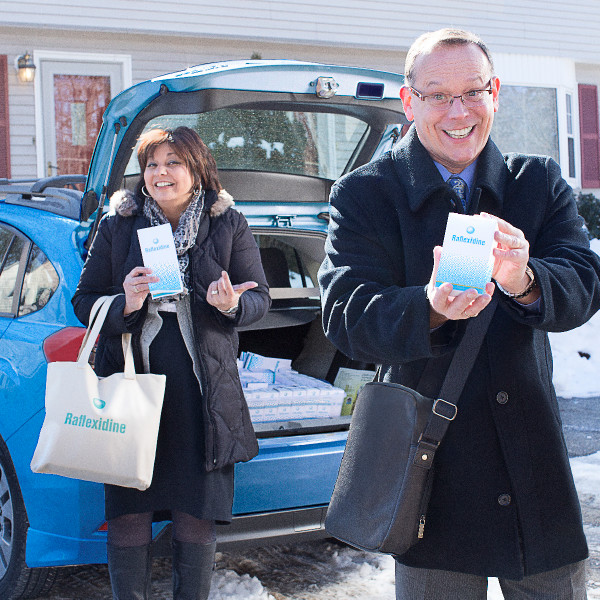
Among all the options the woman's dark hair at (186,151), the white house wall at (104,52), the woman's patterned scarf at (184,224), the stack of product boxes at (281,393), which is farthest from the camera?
the white house wall at (104,52)

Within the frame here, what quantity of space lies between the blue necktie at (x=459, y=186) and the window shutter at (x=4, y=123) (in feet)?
32.4

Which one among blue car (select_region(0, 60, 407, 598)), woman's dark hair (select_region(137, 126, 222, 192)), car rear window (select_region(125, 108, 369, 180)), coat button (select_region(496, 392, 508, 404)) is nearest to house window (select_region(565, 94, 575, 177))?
car rear window (select_region(125, 108, 369, 180))

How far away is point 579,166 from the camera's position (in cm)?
1541

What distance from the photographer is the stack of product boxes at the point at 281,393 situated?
3.64 metres

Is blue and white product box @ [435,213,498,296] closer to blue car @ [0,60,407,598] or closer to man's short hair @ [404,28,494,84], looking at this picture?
man's short hair @ [404,28,494,84]

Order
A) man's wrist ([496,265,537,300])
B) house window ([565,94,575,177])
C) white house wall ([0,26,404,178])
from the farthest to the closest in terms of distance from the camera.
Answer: house window ([565,94,575,177]) < white house wall ([0,26,404,178]) < man's wrist ([496,265,537,300])

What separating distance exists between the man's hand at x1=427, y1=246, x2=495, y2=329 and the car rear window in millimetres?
2446

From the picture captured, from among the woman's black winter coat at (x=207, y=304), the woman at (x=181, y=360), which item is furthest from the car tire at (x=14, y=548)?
the woman's black winter coat at (x=207, y=304)

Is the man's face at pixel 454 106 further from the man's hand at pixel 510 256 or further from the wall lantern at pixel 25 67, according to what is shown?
the wall lantern at pixel 25 67

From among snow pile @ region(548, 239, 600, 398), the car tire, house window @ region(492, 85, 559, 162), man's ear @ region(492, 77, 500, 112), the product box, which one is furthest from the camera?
house window @ region(492, 85, 559, 162)

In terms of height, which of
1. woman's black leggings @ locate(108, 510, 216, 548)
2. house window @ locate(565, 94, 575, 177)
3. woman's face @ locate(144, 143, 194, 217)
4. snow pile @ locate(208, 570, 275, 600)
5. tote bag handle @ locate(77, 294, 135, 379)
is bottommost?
snow pile @ locate(208, 570, 275, 600)

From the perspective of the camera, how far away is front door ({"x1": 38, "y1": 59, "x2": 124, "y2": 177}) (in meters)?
11.0

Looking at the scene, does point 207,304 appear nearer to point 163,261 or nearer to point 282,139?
point 163,261

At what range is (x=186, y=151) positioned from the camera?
3037mm
